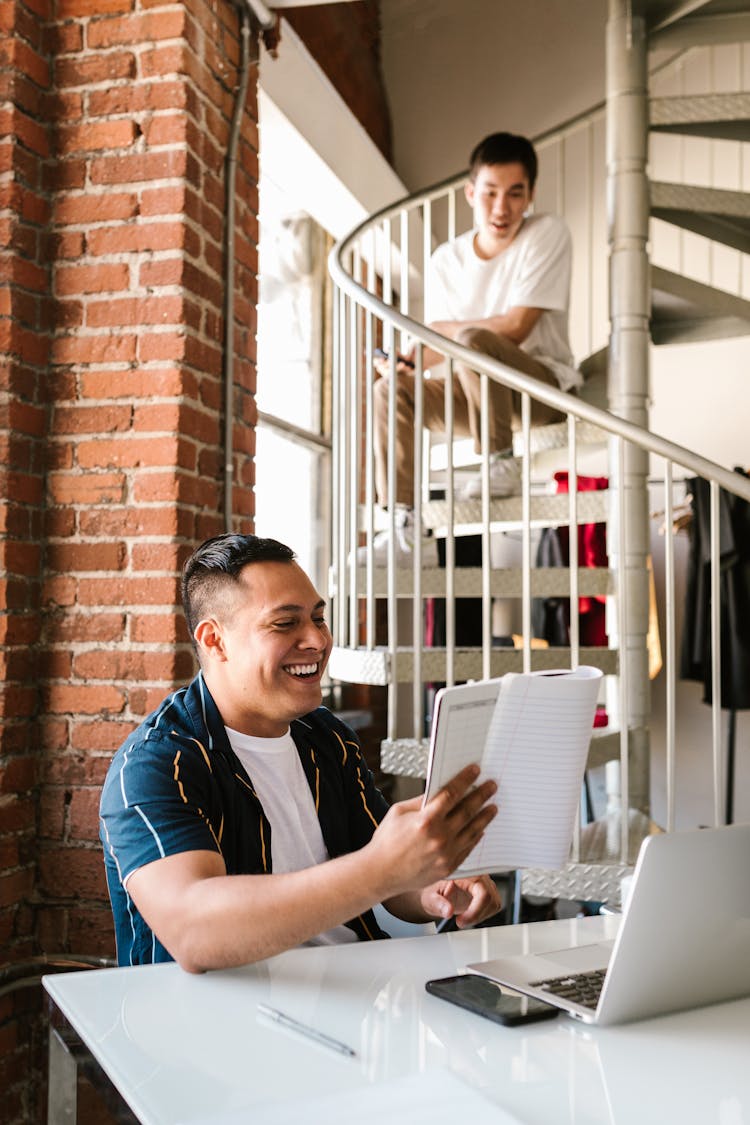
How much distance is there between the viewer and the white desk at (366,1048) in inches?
33.3

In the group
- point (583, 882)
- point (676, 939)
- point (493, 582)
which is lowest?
point (583, 882)

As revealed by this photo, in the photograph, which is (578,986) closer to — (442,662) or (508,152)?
(442,662)

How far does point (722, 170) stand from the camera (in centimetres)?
460

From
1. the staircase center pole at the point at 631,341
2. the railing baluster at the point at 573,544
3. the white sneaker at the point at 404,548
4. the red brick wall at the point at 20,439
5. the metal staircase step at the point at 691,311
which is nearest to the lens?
the red brick wall at the point at 20,439

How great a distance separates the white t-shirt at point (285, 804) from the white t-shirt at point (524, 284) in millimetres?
1995

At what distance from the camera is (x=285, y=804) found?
5.14ft

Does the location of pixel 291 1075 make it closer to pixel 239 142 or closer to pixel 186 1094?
pixel 186 1094

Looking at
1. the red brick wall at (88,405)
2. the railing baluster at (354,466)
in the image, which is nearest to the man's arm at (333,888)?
the red brick wall at (88,405)

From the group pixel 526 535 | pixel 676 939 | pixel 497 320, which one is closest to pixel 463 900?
pixel 676 939

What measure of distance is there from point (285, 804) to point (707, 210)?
2677 millimetres

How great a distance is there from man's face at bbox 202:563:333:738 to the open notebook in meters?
0.43

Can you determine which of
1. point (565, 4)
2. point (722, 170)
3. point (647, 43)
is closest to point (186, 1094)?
point (647, 43)

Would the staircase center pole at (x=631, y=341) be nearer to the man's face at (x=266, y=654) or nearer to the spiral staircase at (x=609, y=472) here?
the spiral staircase at (x=609, y=472)

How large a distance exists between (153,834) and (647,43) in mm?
2998
